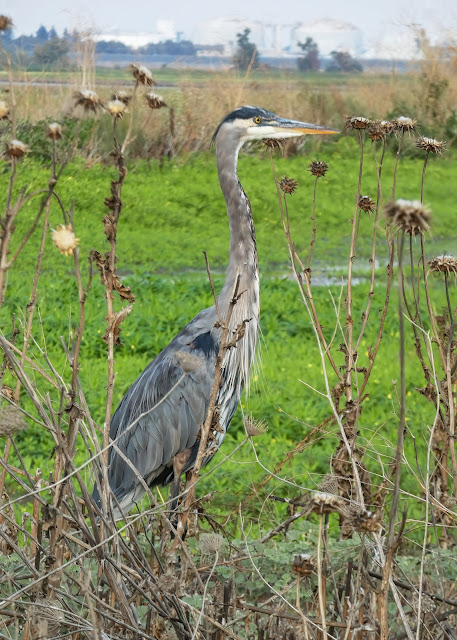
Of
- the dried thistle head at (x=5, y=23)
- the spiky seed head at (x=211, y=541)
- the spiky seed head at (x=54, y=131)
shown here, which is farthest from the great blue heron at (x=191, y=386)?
the spiky seed head at (x=54, y=131)

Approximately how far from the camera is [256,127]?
3678 mm

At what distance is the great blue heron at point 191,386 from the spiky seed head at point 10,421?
5.68ft

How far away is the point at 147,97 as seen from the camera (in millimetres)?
1832

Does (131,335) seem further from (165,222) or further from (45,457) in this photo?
(165,222)

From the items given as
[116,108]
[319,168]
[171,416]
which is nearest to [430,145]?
[319,168]

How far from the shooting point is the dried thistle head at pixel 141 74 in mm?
1746

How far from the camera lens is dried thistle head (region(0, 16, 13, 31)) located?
5.78 feet

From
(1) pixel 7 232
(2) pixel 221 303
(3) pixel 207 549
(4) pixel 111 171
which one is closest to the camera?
(1) pixel 7 232

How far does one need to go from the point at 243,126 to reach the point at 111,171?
8574mm

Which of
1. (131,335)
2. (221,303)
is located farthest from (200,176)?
(221,303)

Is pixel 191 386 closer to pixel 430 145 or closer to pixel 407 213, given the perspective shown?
pixel 430 145

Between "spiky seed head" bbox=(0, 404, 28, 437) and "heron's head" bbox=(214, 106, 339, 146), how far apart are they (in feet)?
7.55

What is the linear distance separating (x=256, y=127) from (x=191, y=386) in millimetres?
1088

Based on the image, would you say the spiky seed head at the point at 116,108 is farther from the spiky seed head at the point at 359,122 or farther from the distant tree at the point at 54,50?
the distant tree at the point at 54,50
